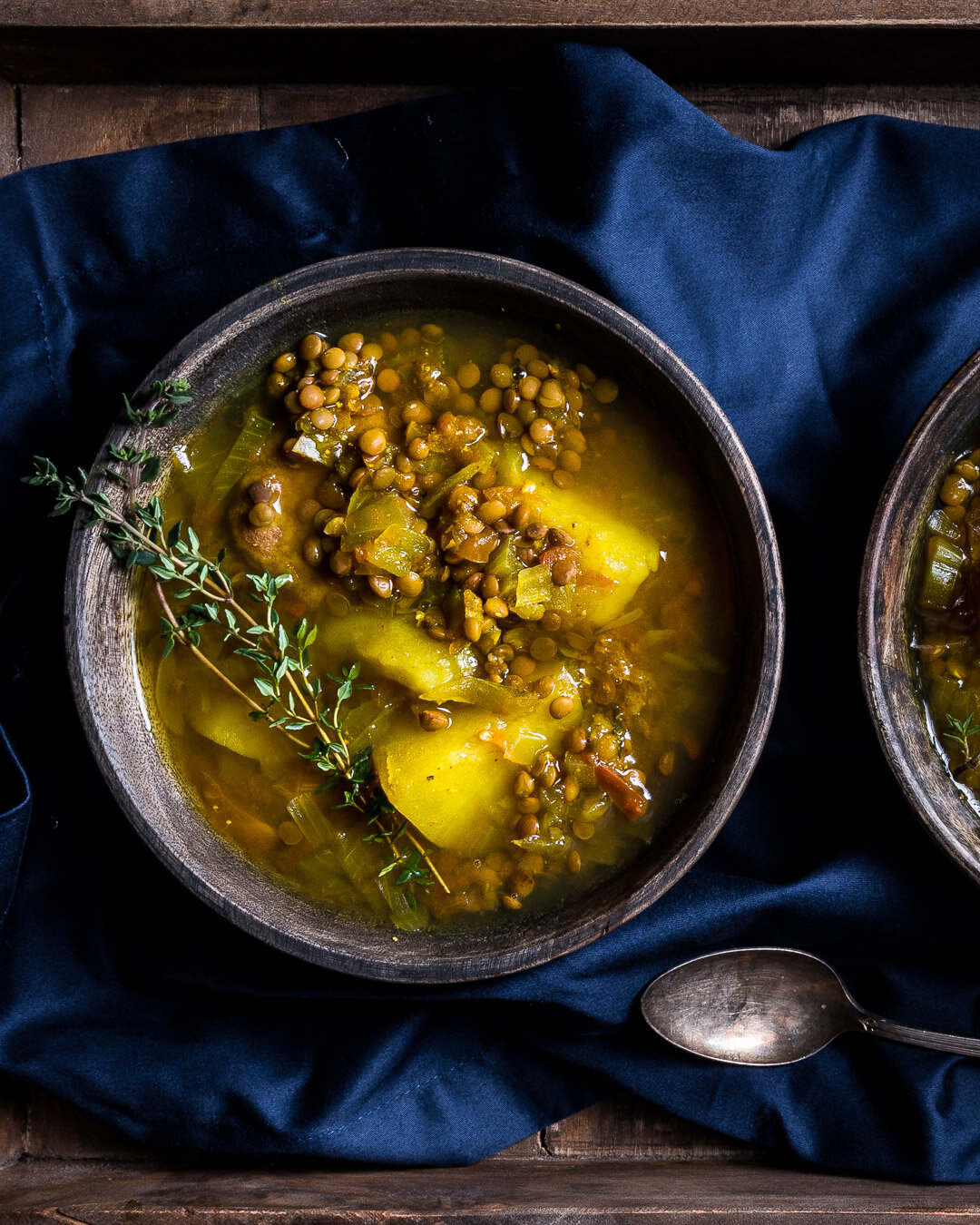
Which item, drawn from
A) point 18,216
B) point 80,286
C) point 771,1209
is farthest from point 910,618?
point 18,216

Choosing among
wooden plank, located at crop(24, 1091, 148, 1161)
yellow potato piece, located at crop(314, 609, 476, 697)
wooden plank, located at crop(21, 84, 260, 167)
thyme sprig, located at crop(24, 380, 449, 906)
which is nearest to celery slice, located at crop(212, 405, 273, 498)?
thyme sprig, located at crop(24, 380, 449, 906)

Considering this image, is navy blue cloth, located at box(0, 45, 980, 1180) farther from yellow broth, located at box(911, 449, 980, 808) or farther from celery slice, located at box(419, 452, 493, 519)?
celery slice, located at box(419, 452, 493, 519)

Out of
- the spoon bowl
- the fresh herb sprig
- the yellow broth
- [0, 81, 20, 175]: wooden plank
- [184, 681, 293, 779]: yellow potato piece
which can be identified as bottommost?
the spoon bowl

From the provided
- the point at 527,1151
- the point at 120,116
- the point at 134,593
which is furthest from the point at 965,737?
the point at 120,116

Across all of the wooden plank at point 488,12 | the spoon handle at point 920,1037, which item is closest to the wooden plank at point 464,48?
the wooden plank at point 488,12

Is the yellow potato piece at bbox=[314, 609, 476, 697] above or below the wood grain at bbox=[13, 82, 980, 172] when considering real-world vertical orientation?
below

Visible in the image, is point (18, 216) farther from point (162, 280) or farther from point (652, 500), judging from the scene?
point (652, 500)

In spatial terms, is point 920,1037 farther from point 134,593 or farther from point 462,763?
point 134,593
